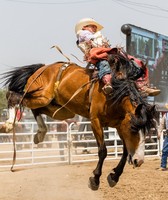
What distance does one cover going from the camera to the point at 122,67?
20.0ft

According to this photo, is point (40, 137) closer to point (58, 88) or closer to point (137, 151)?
point (58, 88)

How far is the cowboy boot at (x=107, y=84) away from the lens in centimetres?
579

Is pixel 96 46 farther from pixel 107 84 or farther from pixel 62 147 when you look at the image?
pixel 62 147

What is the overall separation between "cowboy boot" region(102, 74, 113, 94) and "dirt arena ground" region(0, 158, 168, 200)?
2.54 metres

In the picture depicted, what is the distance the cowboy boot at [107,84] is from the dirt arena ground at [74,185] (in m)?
2.54

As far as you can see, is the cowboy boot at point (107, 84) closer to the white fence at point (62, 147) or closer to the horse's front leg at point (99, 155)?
the horse's front leg at point (99, 155)

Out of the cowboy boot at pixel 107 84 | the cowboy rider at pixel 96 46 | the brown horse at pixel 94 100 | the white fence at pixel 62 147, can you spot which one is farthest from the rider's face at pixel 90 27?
the white fence at pixel 62 147

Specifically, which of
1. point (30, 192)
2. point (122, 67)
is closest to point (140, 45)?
point (30, 192)

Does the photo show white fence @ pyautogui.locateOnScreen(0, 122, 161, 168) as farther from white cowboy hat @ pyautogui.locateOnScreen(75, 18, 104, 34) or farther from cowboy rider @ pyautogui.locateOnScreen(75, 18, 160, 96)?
white cowboy hat @ pyautogui.locateOnScreen(75, 18, 104, 34)

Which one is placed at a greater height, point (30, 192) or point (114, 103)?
point (114, 103)

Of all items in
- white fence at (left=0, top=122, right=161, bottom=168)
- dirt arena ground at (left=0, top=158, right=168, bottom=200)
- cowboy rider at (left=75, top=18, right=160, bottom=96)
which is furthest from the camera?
white fence at (left=0, top=122, right=161, bottom=168)

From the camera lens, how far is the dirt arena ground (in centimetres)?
789

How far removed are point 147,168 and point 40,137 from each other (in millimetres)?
5529

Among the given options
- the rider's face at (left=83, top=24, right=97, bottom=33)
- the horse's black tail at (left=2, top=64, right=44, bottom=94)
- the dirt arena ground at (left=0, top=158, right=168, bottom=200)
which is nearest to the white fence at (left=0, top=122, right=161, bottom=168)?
the dirt arena ground at (left=0, top=158, right=168, bottom=200)
